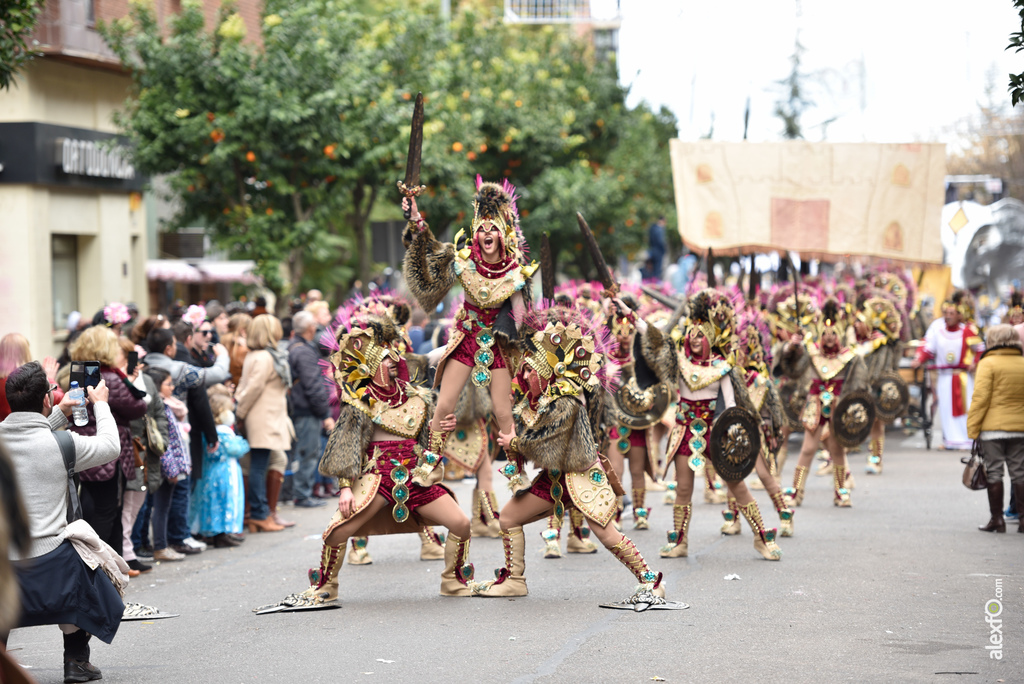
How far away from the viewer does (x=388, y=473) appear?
310 inches

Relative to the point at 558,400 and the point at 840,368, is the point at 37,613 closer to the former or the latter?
the point at 558,400

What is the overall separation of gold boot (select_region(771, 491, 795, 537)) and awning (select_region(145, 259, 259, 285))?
1654cm

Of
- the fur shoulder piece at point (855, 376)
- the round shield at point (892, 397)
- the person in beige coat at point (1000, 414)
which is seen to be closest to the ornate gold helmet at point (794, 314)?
the fur shoulder piece at point (855, 376)

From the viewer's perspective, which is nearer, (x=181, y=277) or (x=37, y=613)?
(x=37, y=613)

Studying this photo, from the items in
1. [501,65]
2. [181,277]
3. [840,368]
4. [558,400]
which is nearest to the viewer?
[558,400]

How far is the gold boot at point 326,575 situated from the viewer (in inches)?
310

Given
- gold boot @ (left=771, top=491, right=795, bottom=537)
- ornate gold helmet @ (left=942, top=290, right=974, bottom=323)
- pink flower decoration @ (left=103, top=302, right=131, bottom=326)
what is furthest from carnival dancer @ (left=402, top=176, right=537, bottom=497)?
ornate gold helmet @ (left=942, top=290, right=974, bottom=323)

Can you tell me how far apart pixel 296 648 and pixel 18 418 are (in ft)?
6.68

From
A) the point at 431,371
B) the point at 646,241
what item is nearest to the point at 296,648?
the point at 431,371

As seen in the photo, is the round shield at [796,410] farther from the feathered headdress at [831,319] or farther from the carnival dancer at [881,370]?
the feathered headdress at [831,319]

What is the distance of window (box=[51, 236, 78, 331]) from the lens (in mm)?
22078

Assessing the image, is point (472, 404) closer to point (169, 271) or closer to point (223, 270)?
point (169, 271)

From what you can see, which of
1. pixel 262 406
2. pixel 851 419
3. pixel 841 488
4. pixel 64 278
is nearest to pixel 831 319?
pixel 851 419

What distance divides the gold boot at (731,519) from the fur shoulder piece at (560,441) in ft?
10.1
